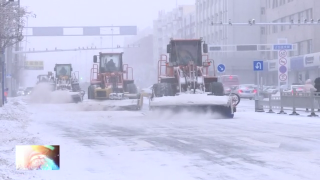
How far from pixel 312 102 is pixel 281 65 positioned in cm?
767

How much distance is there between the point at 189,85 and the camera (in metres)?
26.9

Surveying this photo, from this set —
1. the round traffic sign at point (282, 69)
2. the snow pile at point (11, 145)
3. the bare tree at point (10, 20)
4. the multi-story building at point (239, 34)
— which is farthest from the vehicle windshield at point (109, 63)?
the multi-story building at point (239, 34)

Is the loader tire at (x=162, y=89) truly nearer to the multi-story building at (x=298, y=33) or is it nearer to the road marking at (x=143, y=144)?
the road marking at (x=143, y=144)

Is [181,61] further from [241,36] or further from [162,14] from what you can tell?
[162,14]

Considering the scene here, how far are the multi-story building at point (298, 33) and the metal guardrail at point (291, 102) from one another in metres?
32.6

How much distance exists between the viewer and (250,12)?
91.6 meters

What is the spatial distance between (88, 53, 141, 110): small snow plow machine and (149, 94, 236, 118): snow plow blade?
33.7 feet

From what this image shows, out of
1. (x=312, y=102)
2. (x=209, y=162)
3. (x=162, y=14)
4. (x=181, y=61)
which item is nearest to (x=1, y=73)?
(x=181, y=61)

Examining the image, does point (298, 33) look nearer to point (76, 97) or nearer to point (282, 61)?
point (76, 97)

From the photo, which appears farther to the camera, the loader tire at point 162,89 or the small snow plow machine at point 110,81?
the small snow plow machine at point 110,81

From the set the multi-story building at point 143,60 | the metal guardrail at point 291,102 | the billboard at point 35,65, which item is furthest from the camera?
the billboard at point 35,65

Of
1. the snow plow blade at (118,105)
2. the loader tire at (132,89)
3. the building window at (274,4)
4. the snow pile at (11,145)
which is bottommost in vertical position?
the snow pile at (11,145)

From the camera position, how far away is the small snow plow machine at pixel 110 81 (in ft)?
118

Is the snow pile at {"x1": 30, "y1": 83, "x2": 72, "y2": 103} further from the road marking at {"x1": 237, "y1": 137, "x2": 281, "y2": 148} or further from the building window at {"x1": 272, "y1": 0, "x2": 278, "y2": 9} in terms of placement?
the building window at {"x1": 272, "y1": 0, "x2": 278, "y2": 9}
